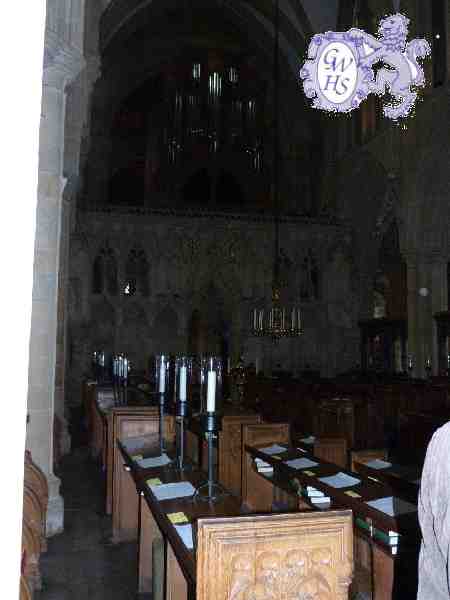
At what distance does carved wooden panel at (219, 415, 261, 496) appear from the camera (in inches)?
219

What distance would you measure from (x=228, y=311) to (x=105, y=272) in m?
4.10

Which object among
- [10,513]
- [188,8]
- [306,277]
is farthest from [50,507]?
[188,8]

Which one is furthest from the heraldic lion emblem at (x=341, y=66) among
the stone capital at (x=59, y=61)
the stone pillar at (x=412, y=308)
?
the stone pillar at (x=412, y=308)

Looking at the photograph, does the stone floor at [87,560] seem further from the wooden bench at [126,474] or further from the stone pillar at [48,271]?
the stone pillar at [48,271]

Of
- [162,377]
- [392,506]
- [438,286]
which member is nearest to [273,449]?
[162,377]

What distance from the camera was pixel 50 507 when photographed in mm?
5137

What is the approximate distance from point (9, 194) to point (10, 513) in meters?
0.67

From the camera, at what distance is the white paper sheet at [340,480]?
3.34 m

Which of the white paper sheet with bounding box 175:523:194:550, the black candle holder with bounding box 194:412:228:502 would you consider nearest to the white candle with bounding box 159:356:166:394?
the black candle holder with bounding box 194:412:228:502

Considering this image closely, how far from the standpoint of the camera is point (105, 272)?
18.1 meters

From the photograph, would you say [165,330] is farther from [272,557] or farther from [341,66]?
[272,557]

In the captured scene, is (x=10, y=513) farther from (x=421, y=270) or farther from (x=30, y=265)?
(x=421, y=270)

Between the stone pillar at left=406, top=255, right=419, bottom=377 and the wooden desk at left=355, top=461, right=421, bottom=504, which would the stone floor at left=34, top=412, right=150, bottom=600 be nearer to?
the wooden desk at left=355, top=461, right=421, bottom=504

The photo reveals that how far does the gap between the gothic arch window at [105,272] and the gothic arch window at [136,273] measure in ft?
1.33
